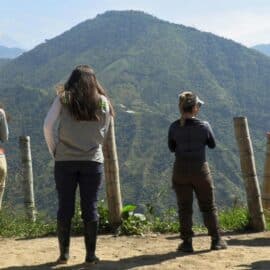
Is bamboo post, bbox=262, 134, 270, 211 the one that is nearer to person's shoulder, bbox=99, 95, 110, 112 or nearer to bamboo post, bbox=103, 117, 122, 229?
bamboo post, bbox=103, 117, 122, 229

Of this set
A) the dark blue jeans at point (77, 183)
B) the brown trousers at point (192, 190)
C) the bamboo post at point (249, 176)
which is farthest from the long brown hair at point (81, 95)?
the bamboo post at point (249, 176)

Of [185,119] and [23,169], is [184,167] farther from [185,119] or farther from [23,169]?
[23,169]

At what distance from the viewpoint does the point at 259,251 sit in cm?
592

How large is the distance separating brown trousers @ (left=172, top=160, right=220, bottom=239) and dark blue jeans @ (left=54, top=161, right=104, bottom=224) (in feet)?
3.43

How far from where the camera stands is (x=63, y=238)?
5.21m

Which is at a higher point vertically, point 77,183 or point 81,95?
point 81,95

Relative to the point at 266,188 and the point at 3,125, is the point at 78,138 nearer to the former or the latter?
the point at 3,125

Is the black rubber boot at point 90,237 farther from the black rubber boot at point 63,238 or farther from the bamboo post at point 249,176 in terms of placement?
the bamboo post at point 249,176

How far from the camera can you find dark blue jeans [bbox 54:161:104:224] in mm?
4988

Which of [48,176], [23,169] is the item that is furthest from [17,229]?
[48,176]

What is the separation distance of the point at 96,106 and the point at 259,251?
96.3 inches

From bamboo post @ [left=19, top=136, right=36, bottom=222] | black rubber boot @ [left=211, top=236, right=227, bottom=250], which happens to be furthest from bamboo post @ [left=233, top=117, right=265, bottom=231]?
bamboo post @ [left=19, top=136, right=36, bottom=222]

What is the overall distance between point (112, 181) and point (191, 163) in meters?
1.76

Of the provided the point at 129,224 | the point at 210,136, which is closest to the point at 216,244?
the point at 210,136
